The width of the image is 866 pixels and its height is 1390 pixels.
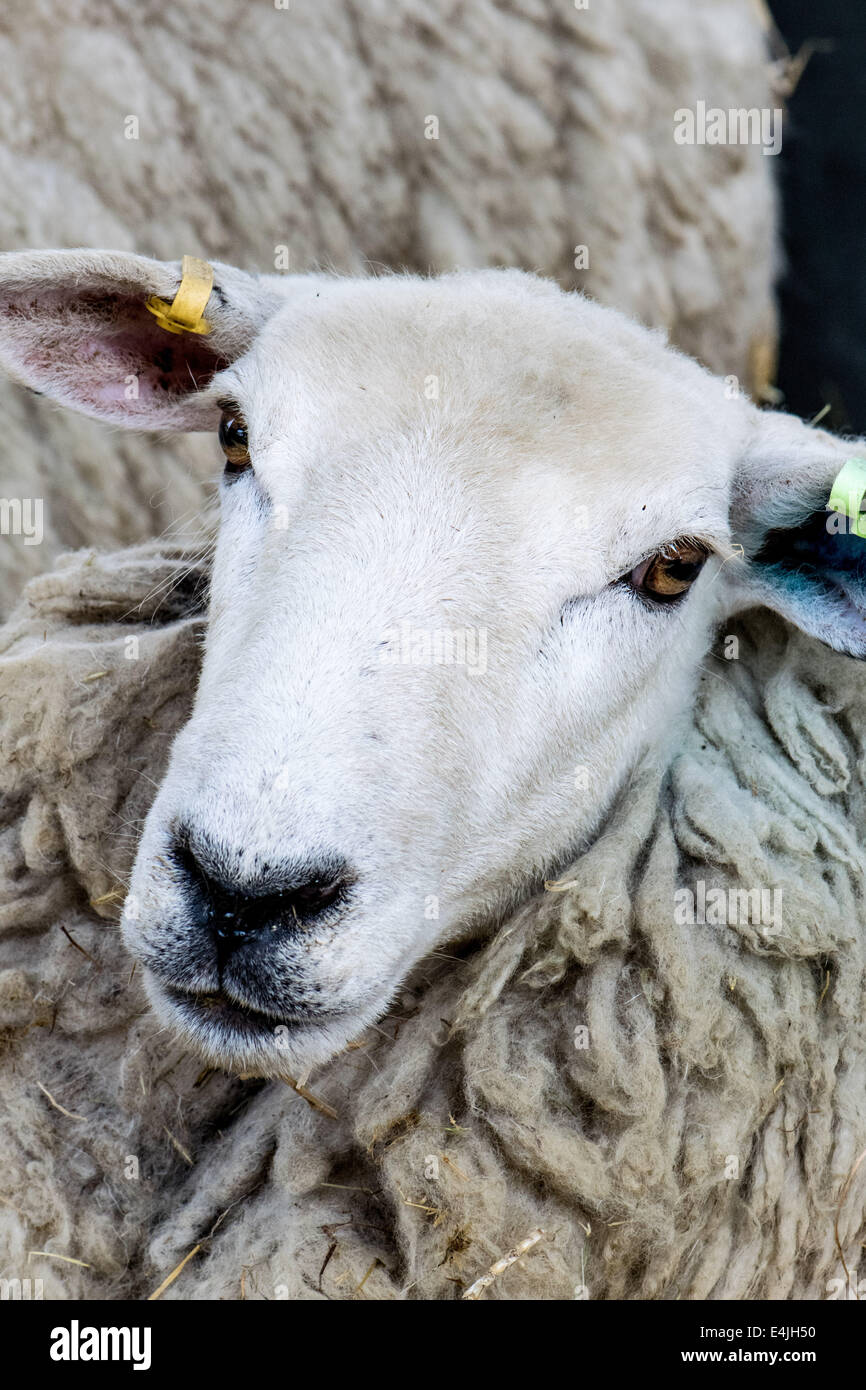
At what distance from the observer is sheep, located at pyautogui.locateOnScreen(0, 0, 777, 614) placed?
14.6ft

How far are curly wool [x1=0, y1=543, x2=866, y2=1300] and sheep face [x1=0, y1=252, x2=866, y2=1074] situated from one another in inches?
7.5

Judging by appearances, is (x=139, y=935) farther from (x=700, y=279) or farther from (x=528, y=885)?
(x=700, y=279)

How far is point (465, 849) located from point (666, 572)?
2.28 feet

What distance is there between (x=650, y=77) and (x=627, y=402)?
8.85ft

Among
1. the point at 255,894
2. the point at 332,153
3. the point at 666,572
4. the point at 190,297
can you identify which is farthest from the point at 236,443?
the point at 332,153

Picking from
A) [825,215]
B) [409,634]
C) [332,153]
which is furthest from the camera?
[825,215]

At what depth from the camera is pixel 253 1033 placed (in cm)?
211

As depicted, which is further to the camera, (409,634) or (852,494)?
(852,494)

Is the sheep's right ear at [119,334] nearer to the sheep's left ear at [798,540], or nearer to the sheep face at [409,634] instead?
the sheep face at [409,634]

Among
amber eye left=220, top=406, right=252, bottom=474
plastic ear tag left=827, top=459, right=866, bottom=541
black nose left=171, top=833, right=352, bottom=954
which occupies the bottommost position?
black nose left=171, top=833, right=352, bottom=954

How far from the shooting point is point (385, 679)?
7.29 ft

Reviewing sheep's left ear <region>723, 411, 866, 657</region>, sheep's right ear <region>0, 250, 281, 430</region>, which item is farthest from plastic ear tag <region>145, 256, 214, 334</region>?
sheep's left ear <region>723, 411, 866, 657</region>

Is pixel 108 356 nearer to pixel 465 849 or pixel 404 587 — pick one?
pixel 404 587

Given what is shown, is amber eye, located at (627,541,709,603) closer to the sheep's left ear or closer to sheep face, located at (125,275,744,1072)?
sheep face, located at (125,275,744,1072)
